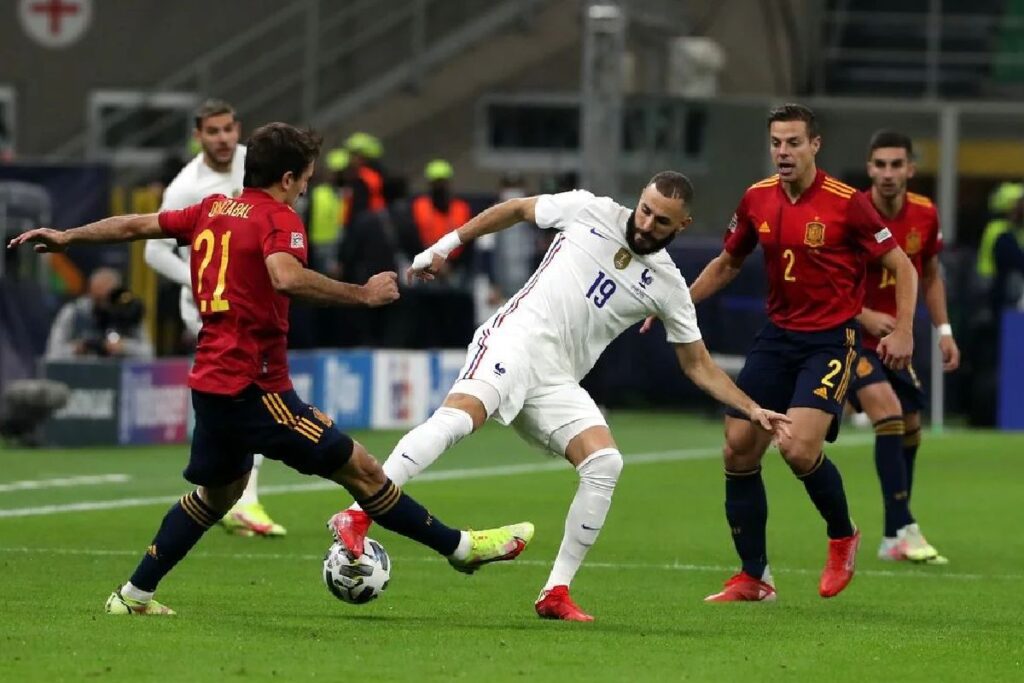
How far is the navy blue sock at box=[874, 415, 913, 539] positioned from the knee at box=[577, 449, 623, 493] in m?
3.64

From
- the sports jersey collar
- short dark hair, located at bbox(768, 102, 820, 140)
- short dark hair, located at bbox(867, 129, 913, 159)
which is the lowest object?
the sports jersey collar

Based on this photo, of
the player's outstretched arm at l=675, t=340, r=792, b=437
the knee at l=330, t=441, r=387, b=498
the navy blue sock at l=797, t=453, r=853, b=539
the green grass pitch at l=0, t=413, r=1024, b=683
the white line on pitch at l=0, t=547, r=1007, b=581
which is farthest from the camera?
the white line on pitch at l=0, t=547, r=1007, b=581

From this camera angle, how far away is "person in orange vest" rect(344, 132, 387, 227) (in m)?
24.9

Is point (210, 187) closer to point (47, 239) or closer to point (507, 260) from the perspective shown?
point (47, 239)

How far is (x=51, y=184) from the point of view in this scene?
75.6ft

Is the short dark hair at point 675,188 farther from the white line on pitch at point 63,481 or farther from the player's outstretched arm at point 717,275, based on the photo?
the white line on pitch at point 63,481

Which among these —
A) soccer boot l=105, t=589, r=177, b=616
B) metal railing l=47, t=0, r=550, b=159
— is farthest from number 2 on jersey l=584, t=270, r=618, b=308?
metal railing l=47, t=0, r=550, b=159

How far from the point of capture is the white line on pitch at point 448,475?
48.5 feet

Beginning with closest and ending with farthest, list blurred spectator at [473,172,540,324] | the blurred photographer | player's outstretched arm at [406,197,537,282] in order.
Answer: player's outstretched arm at [406,197,537,282] → the blurred photographer → blurred spectator at [473,172,540,324]

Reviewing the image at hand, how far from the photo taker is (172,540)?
9.34m

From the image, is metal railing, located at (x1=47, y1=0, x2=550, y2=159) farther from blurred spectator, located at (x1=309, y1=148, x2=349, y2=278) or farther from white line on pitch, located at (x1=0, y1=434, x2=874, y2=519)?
white line on pitch, located at (x1=0, y1=434, x2=874, y2=519)

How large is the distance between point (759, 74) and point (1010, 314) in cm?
1003

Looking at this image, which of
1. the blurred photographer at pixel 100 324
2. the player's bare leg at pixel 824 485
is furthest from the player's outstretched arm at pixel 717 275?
the blurred photographer at pixel 100 324

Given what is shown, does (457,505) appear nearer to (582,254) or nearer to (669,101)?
(582,254)
